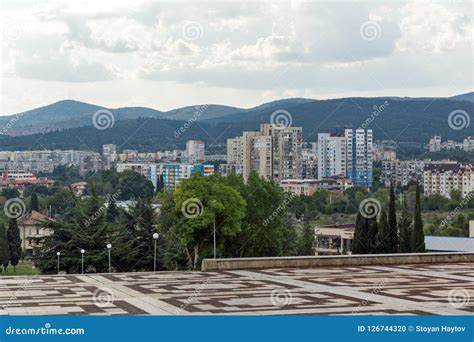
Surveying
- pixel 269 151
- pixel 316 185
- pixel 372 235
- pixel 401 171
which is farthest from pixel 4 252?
pixel 401 171

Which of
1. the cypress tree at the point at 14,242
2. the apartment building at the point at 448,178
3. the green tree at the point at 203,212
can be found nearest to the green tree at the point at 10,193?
the cypress tree at the point at 14,242

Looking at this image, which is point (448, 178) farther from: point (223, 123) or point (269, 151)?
point (269, 151)

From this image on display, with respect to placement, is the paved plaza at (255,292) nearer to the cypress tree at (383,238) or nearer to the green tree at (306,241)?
the cypress tree at (383,238)

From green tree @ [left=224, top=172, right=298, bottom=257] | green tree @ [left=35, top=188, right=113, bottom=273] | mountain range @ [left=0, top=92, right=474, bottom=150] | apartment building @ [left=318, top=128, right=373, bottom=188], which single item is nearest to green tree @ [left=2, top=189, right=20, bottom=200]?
mountain range @ [left=0, top=92, right=474, bottom=150]

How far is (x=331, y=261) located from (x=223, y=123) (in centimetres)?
4751

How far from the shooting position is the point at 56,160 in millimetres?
76750

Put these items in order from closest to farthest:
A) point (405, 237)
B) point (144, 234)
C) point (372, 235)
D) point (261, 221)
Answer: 1. point (405, 237)
2. point (144, 234)
3. point (261, 221)
4. point (372, 235)

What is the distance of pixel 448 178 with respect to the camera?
73312 millimetres

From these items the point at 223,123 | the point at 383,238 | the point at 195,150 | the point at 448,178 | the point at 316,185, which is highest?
the point at 223,123

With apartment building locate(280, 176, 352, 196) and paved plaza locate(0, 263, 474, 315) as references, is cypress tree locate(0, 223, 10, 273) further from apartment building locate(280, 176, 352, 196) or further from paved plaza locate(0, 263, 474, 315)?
paved plaza locate(0, 263, 474, 315)

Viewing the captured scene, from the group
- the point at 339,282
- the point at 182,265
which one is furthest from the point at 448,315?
the point at 182,265

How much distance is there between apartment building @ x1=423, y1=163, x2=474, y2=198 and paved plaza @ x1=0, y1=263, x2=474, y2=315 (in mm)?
53745

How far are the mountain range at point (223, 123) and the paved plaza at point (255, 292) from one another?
41961 millimetres

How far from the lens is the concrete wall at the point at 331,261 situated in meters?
21.0
